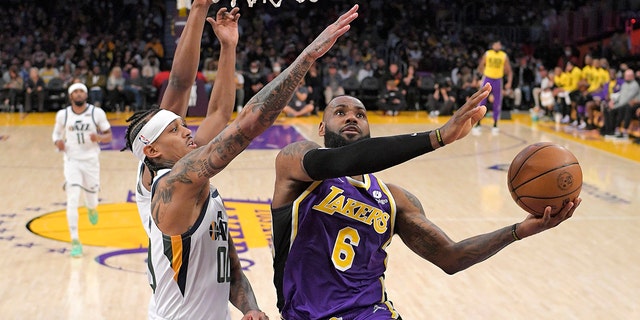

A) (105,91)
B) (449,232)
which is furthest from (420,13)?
(449,232)

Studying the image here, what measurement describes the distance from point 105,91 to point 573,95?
11.4 metres

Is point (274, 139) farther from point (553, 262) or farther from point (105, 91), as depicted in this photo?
point (553, 262)

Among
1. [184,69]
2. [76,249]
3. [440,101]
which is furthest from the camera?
[440,101]

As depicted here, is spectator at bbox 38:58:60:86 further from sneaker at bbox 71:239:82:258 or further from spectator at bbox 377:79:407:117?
sneaker at bbox 71:239:82:258

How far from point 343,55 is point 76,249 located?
16.9 metres

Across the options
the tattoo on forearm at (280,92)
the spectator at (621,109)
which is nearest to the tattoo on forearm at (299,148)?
the tattoo on forearm at (280,92)

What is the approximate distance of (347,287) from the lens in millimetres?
4172

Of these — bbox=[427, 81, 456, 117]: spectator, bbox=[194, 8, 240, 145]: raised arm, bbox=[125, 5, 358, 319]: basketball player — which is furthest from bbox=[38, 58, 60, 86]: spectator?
bbox=[125, 5, 358, 319]: basketball player

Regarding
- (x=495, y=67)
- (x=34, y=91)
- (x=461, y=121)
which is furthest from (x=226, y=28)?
(x=34, y=91)

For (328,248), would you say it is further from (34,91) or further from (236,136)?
(34,91)

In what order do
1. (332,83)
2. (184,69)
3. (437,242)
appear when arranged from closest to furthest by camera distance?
1. (437,242)
2. (184,69)
3. (332,83)

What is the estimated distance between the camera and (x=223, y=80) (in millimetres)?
4750

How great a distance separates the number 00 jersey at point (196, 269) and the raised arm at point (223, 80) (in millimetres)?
754

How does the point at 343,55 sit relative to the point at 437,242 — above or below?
above
